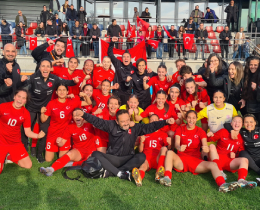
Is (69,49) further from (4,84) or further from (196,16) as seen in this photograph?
(196,16)

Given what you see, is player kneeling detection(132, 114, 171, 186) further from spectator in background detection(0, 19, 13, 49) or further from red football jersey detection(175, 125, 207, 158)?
spectator in background detection(0, 19, 13, 49)

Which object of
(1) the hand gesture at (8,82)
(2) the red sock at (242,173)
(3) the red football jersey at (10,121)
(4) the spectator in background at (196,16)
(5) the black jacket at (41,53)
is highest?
(4) the spectator in background at (196,16)

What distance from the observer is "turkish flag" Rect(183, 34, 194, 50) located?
45.8 feet

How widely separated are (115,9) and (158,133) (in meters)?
18.5

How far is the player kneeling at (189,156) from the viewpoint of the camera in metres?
4.20

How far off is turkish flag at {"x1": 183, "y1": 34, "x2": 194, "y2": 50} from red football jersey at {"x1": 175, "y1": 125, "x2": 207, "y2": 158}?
10140mm

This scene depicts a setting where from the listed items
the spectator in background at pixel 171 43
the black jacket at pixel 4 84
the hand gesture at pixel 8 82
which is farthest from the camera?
the spectator in background at pixel 171 43

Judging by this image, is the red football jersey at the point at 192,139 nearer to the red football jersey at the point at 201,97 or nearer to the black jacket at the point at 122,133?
the black jacket at the point at 122,133

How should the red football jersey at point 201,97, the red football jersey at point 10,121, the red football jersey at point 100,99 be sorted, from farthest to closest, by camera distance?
the red football jersey at point 201,97
the red football jersey at point 100,99
the red football jersey at point 10,121

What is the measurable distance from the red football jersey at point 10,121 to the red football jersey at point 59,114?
54cm

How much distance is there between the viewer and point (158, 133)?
207 inches

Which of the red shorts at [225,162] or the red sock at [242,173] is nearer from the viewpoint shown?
the red sock at [242,173]

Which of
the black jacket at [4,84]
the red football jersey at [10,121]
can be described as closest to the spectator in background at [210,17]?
the black jacket at [4,84]

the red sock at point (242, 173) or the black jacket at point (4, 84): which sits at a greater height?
the black jacket at point (4, 84)
